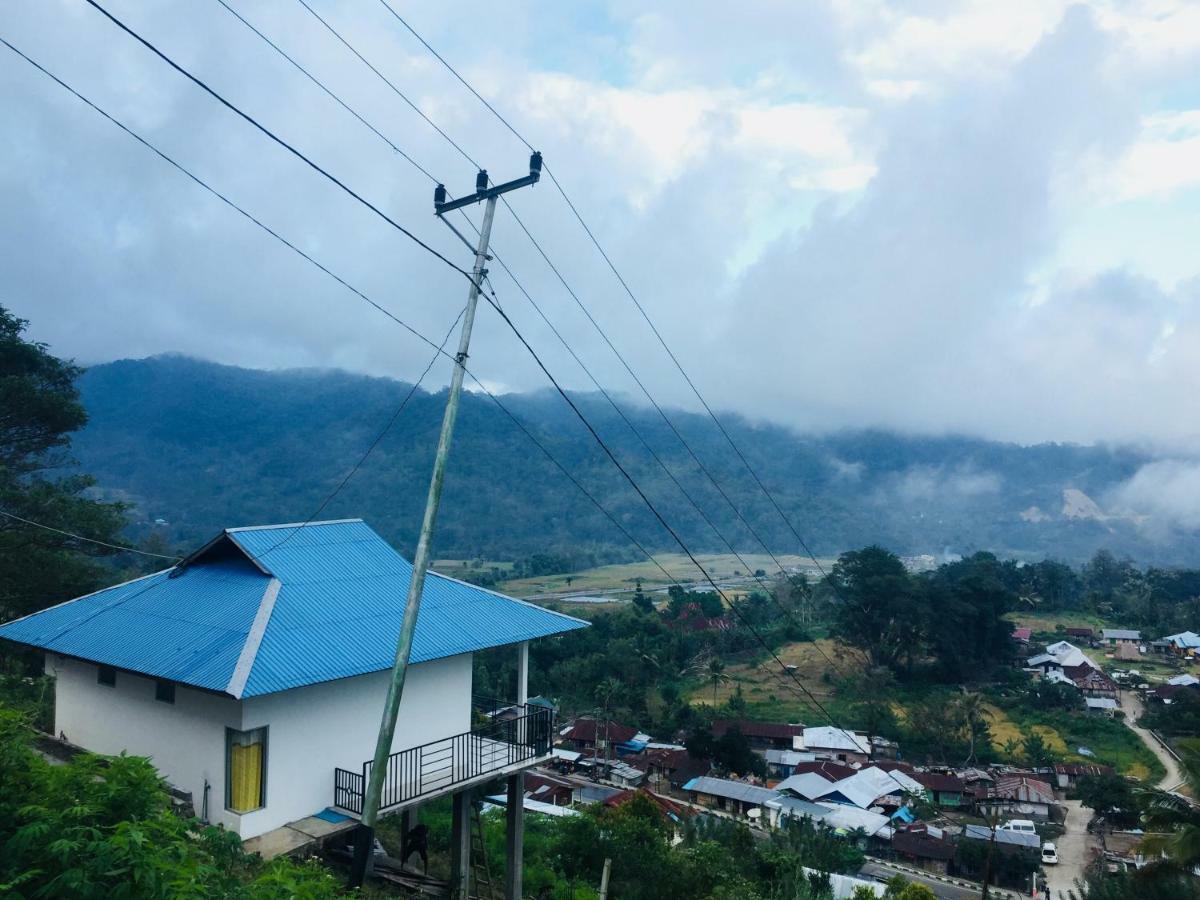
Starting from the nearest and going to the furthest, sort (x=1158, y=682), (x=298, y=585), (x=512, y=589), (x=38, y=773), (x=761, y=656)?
(x=38, y=773) < (x=298, y=585) < (x=1158, y=682) < (x=761, y=656) < (x=512, y=589)

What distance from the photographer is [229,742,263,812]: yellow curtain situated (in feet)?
34.5

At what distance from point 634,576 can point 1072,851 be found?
4143 inches

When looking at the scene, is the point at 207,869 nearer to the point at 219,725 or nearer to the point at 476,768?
the point at 219,725

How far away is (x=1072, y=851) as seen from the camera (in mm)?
36438

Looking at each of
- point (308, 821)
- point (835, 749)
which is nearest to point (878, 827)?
point (835, 749)

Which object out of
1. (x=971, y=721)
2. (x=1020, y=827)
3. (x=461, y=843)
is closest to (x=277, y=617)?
(x=461, y=843)

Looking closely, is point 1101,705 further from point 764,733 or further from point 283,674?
point 283,674

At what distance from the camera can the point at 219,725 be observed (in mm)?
10672

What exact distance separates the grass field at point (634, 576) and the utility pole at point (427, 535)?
319 feet

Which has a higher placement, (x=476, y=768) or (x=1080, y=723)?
(x=476, y=768)

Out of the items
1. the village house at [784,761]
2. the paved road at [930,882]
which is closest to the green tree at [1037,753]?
the village house at [784,761]

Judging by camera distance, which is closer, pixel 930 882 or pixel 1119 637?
pixel 930 882

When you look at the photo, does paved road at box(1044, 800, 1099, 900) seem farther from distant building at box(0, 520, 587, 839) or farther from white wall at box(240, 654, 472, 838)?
white wall at box(240, 654, 472, 838)

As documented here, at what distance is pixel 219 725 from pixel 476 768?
153 inches
